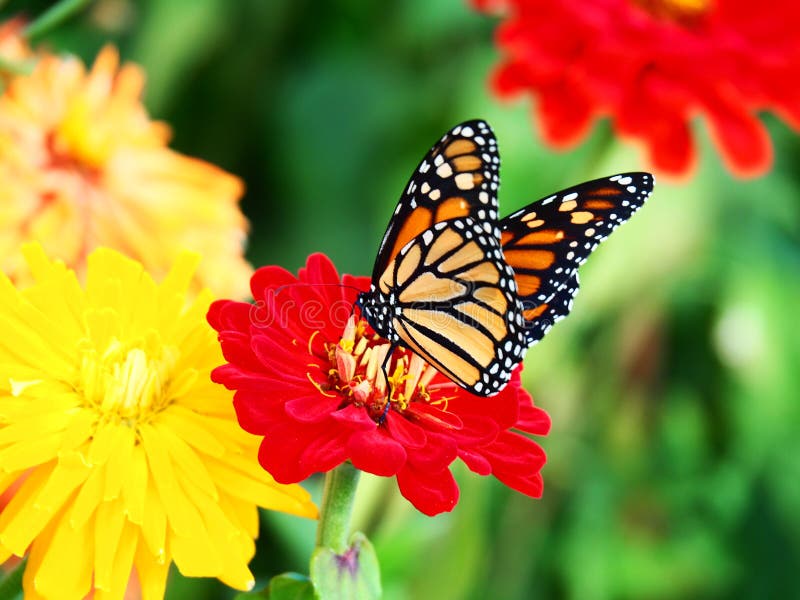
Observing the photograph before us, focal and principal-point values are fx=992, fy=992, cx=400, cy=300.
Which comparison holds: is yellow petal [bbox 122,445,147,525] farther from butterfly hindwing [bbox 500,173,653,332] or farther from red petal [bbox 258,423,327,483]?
butterfly hindwing [bbox 500,173,653,332]

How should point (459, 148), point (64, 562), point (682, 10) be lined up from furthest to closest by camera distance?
point (682, 10), point (459, 148), point (64, 562)

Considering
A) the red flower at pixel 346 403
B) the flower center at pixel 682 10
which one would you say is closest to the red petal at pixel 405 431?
the red flower at pixel 346 403

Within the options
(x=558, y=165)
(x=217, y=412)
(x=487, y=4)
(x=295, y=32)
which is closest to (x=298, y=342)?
(x=217, y=412)

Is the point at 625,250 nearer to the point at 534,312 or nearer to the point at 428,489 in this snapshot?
the point at 534,312

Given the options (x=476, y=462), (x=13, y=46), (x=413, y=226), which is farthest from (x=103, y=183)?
(x=476, y=462)

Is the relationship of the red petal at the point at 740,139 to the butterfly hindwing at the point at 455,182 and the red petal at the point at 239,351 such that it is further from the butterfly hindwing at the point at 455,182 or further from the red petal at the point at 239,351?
the red petal at the point at 239,351

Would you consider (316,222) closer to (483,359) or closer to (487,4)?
(487,4)
